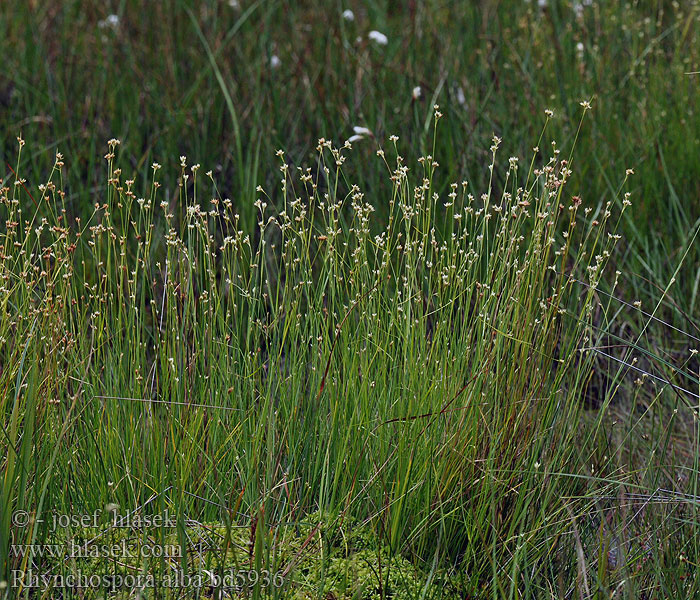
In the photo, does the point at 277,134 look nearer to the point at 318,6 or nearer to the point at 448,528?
the point at 318,6

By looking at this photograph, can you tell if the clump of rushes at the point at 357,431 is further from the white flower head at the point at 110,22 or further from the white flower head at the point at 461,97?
the white flower head at the point at 110,22

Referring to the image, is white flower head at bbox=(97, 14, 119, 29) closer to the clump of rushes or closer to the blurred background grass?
the blurred background grass

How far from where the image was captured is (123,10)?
549 centimetres

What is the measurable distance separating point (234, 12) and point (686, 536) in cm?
466

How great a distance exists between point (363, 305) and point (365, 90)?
2500mm

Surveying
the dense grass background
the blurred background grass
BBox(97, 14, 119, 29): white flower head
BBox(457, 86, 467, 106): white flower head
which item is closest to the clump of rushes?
the dense grass background

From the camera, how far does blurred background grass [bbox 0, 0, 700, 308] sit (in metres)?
3.64

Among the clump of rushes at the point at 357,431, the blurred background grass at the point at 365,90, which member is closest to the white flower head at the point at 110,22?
the blurred background grass at the point at 365,90

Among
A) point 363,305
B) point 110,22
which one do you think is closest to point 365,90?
point 110,22

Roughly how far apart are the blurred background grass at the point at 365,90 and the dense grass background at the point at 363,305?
→ 23 millimetres

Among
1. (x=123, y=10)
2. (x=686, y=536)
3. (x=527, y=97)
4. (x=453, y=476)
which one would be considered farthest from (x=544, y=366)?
(x=123, y=10)
